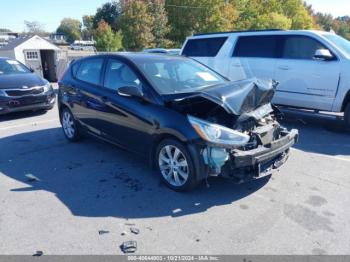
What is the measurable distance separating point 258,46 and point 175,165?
16.1 ft

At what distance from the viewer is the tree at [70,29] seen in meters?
121

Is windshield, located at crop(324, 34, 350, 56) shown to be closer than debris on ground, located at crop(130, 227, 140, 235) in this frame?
No

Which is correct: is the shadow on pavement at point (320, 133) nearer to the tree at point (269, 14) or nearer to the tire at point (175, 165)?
the tire at point (175, 165)

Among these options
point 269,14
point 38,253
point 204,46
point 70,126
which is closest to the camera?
point 38,253

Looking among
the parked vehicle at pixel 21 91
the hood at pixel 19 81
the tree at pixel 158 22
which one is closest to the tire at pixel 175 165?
the parked vehicle at pixel 21 91

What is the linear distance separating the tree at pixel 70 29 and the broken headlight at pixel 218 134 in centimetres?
12452

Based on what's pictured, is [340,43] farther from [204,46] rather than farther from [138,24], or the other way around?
[138,24]

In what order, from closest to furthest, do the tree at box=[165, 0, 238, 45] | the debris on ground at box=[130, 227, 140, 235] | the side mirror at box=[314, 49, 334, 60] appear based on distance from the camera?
the debris on ground at box=[130, 227, 140, 235] → the side mirror at box=[314, 49, 334, 60] → the tree at box=[165, 0, 238, 45]

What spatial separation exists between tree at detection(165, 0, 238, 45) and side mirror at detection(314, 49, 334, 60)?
105ft

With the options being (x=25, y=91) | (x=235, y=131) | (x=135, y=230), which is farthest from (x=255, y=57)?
(x=25, y=91)

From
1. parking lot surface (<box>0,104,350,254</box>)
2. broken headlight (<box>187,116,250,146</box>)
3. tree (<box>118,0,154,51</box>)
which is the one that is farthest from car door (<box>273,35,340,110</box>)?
tree (<box>118,0,154,51</box>)

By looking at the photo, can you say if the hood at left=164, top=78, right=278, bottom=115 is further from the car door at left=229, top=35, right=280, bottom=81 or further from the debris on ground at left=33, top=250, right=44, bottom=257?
the car door at left=229, top=35, right=280, bottom=81

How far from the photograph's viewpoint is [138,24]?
108ft

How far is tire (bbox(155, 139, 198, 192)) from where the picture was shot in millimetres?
3793
